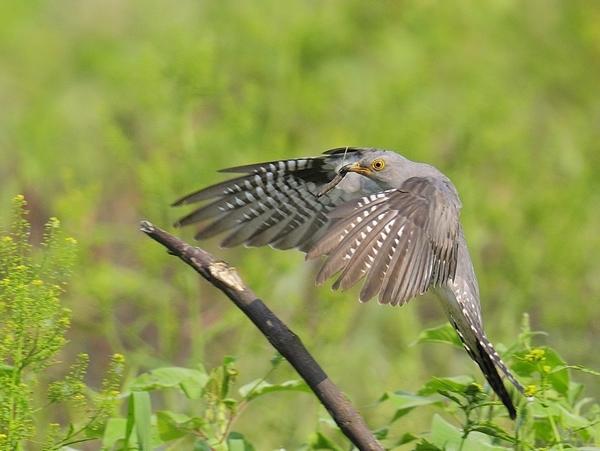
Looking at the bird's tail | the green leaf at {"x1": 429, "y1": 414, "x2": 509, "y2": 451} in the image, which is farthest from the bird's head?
the green leaf at {"x1": 429, "y1": 414, "x2": 509, "y2": 451}

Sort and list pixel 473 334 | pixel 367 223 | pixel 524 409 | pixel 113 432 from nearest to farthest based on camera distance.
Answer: pixel 524 409 < pixel 113 432 < pixel 367 223 < pixel 473 334

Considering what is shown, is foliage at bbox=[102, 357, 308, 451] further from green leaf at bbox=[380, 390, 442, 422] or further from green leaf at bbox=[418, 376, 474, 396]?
Answer: green leaf at bbox=[418, 376, 474, 396]

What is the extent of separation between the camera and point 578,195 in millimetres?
7957

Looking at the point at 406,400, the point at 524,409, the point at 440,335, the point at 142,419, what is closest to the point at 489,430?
the point at 524,409

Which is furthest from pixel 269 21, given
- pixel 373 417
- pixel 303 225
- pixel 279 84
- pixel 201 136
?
pixel 303 225

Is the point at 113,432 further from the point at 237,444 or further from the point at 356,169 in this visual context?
the point at 356,169

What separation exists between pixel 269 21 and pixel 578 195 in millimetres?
2417

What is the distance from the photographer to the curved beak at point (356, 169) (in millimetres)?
4988

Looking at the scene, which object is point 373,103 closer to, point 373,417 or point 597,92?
point 597,92

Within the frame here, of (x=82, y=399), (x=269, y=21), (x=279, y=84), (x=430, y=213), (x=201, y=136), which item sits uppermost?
(x=269, y=21)

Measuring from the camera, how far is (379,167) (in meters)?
5.04

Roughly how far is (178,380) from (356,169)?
158 centimetres

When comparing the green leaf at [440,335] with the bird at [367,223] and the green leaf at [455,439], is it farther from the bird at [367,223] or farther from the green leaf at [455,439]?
the green leaf at [455,439]

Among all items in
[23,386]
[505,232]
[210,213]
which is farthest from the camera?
[505,232]
